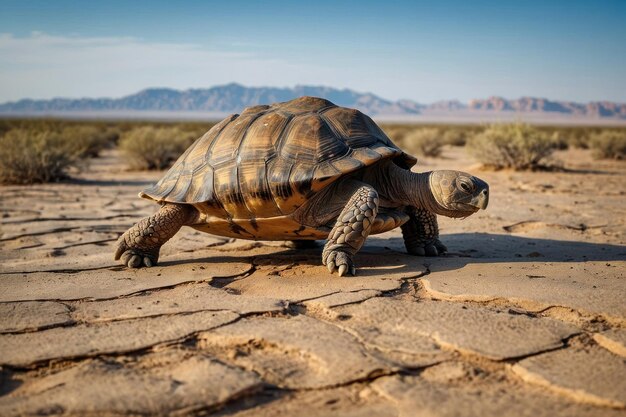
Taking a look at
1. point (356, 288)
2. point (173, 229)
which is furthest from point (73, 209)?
point (356, 288)

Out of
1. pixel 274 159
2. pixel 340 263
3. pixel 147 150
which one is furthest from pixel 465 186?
pixel 147 150

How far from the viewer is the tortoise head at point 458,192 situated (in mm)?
4484

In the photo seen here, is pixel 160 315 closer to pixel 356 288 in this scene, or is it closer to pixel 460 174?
pixel 356 288

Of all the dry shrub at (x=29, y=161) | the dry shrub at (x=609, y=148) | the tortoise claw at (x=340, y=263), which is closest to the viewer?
the tortoise claw at (x=340, y=263)

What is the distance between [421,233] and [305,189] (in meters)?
1.31

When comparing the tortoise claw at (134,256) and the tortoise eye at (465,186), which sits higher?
the tortoise eye at (465,186)

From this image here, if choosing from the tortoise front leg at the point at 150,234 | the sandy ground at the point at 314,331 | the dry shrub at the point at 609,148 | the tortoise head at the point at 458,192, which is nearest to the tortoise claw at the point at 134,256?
the tortoise front leg at the point at 150,234

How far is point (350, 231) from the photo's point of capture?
4.22 m

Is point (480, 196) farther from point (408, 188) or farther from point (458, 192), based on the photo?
point (408, 188)

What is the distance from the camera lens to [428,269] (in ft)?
14.4

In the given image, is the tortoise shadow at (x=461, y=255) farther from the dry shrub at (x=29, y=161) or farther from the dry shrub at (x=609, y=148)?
the dry shrub at (x=609, y=148)

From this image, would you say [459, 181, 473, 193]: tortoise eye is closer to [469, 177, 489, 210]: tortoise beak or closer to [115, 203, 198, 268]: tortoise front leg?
[469, 177, 489, 210]: tortoise beak

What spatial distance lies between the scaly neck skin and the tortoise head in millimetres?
59

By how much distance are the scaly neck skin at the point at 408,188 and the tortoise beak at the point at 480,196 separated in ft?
1.01
